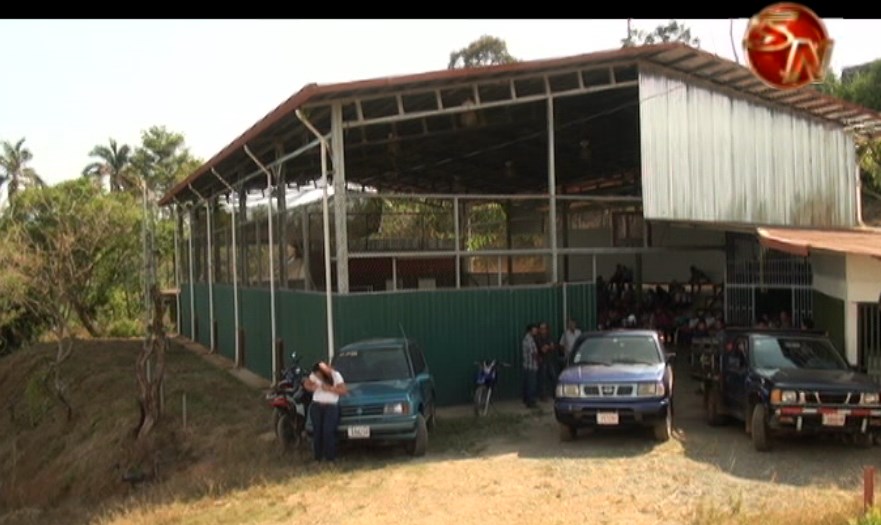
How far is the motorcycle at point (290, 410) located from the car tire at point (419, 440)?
1.75 meters

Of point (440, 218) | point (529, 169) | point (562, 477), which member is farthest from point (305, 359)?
point (529, 169)

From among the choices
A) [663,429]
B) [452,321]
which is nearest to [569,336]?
[452,321]

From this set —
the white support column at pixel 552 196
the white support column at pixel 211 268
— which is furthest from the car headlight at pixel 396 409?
the white support column at pixel 211 268

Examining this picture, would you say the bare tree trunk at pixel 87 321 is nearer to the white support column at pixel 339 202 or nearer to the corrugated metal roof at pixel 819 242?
the white support column at pixel 339 202

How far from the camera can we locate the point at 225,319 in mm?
26094

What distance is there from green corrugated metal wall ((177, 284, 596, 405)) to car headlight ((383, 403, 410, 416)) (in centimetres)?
301

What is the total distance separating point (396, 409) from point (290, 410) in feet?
6.72

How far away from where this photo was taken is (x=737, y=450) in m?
11.9

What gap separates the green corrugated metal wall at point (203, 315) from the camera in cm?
2955

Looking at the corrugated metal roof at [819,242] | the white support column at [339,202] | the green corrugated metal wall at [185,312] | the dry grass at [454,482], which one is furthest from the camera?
the green corrugated metal wall at [185,312]

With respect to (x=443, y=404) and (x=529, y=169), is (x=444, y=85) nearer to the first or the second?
(x=443, y=404)

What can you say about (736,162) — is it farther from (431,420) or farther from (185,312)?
(185,312)

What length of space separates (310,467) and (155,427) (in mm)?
6015

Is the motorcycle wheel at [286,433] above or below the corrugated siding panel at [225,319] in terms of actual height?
below
